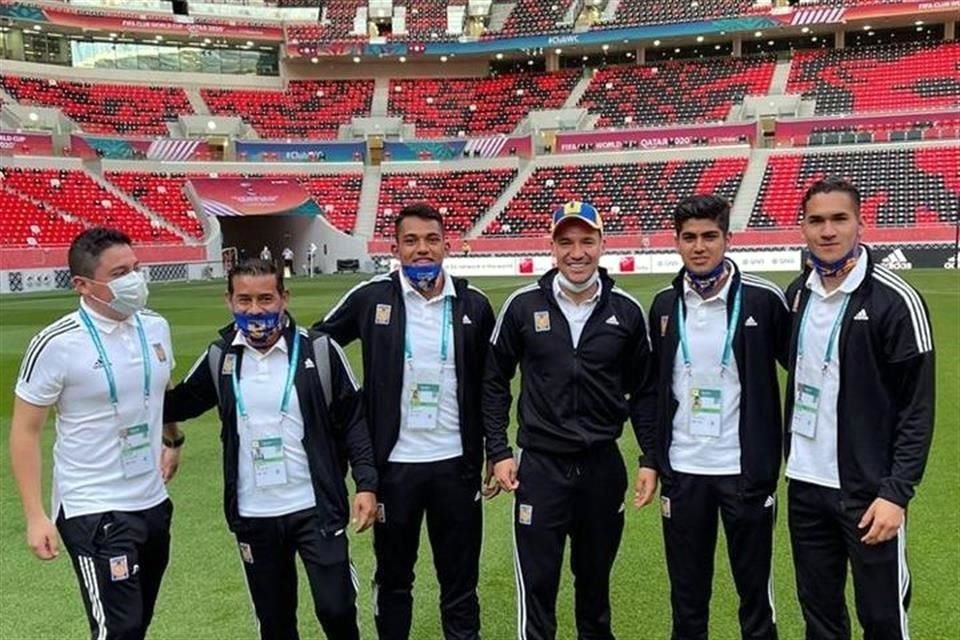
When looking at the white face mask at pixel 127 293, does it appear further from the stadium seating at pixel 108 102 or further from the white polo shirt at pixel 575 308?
the stadium seating at pixel 108 102

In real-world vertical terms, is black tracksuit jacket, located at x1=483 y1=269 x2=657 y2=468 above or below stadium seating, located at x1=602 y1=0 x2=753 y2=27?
below

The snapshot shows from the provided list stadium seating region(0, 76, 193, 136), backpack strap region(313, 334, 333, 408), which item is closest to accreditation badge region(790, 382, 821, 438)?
backpack strap region(313, 334, 333, 408)

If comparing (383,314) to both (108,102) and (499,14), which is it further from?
(499,14)

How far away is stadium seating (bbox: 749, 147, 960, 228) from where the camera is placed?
33281 mm

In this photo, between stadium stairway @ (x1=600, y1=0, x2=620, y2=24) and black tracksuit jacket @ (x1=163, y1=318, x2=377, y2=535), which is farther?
stadium stairway @ (x1=600, y1=0, x2=620, y2=24)


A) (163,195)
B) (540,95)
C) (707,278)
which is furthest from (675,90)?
(707,278)

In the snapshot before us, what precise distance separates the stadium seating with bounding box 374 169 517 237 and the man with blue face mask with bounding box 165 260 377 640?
37209 mm

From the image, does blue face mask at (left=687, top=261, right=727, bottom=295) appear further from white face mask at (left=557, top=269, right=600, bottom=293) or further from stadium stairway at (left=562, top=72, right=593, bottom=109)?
stadium stairway at (left=562, top=72, right=593, bottom=109)

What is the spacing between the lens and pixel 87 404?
3053mm

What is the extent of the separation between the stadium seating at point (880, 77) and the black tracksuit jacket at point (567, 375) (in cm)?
4183

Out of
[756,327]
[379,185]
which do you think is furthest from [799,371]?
[379,185]

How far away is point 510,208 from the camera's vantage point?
133ft

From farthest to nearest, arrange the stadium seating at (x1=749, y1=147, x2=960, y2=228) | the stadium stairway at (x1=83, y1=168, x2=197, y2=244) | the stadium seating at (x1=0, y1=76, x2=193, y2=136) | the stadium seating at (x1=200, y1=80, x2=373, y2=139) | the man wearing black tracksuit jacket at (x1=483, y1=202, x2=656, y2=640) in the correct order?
the stadium seating at (x1=200, y1=80, x2=373, y2=139) → the stadium seating at (x1=0, y1=76, x2=193, y2=136) → the stadium stairway at (x1=83, y1=168, x2=197, y2=244) → the stadium seating at (x1=749, y1=147, x2=960, y2=228) → the man wearing black tracksuit jacket at (x1=483, y1=202, x2=656, y2=640)

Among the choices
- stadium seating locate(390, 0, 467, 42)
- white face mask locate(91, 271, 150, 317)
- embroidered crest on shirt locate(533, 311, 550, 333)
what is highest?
stadium seating locate(390, 0, 467, 42)
